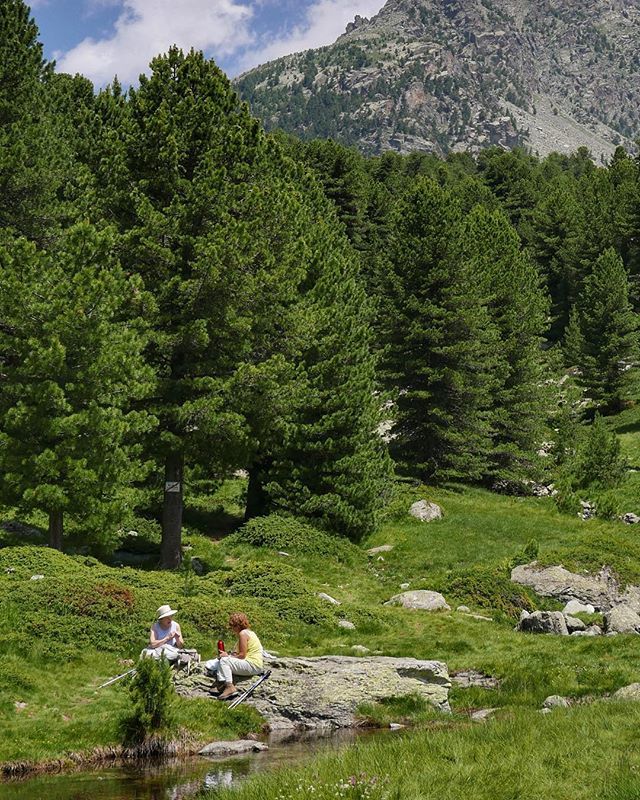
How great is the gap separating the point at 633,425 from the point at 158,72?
1598 inches

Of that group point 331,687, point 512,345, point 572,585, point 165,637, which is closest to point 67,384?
point 165,637

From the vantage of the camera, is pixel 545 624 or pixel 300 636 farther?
pixel 545 624

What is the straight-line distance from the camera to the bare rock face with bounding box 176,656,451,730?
13.0 metres

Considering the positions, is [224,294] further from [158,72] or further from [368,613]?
[368,613]

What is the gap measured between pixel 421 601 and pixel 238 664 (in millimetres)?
8889

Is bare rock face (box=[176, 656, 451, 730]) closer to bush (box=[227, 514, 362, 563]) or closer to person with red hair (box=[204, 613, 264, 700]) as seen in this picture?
person with red hair (box=[204, 613, 264, 700])

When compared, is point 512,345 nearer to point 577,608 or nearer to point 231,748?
point 577,608

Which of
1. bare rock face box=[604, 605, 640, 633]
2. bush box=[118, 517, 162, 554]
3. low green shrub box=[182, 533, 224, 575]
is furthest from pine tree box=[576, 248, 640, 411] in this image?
bush box=[118, 517, 162, 554]

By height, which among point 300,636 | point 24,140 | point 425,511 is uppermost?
point 24,140

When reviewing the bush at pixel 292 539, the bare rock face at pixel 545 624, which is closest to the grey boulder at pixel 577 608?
the bare rock face at pixel 545 624

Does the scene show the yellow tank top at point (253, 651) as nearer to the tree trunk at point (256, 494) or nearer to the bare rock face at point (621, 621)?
the bare rock face at point (621, 621)

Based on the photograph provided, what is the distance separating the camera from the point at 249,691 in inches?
518

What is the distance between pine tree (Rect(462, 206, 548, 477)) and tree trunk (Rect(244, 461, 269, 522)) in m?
15.7

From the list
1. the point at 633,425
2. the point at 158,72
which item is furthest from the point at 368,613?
the point at 633,425
